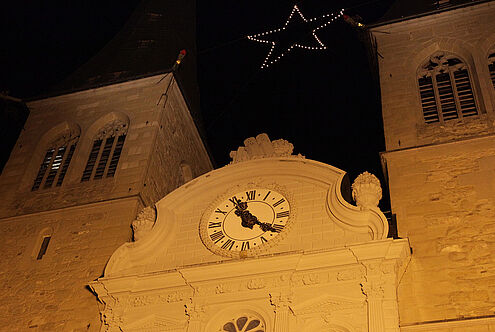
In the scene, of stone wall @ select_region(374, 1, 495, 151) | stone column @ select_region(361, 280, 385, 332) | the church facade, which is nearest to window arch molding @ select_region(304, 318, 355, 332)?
the church facade

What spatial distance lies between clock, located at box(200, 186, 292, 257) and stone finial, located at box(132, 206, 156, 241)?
89 centimetres

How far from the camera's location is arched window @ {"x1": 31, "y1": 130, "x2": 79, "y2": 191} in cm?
1653

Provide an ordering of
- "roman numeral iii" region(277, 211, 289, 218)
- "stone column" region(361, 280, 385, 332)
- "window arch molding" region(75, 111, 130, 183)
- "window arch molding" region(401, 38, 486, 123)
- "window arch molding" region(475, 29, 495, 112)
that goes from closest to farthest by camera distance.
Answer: "stone column" region(361, 280, 385, 332) → "roman numeral iii" region(277, 211, 289, 218) → "window arch molding" region(475, 29, 495, 112) → "window arch molding" region(401, 38, 486, 123) → "window arch molding" region(75, 111, 130, 183)

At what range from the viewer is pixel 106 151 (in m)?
16.9

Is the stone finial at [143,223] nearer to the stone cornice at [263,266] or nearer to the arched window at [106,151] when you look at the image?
the stone cornice at [263,266]

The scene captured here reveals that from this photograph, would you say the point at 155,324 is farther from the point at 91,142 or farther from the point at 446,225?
the point at 91,142

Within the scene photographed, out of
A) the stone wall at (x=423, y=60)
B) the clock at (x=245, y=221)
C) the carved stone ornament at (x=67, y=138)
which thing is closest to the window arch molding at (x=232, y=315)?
the clock at (x=245, y=221)

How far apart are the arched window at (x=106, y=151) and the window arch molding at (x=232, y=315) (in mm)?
5378

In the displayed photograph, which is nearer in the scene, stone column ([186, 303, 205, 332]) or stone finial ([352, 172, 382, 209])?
stone column ([186, 303, 205, 332])

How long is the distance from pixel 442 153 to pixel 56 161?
7.97 meters

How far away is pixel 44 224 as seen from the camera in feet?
49.3

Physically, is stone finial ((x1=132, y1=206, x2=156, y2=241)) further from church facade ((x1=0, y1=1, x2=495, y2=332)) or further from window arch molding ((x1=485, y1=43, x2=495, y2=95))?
window arch molding ((x1=485, y1=43, x2=495, y2=95))

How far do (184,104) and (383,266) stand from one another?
844 cm

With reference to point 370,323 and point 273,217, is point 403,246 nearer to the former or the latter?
point 370,323
